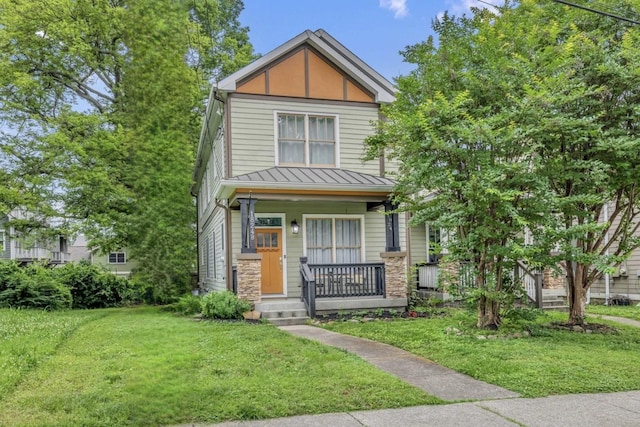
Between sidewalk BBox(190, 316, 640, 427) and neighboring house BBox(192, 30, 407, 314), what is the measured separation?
21.7 feet

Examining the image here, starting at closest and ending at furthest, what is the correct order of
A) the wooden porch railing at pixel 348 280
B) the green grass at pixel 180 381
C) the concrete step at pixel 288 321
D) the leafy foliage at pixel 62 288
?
the green grass at pixel 180 381, the concrete step at pixel 288 321, the wooden porch railing at pixel 348 280, the leafy foliage at pixel 62 288

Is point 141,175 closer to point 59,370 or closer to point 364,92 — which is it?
point 364,92

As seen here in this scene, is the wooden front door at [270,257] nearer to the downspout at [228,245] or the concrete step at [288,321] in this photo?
the downspout at [228,245]

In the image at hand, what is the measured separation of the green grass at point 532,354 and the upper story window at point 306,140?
18.3 feet

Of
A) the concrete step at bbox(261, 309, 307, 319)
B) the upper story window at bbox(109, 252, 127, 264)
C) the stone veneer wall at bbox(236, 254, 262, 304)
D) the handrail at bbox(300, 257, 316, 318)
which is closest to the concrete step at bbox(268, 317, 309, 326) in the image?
the concrete step at bbox(261, 309, 307, 319)

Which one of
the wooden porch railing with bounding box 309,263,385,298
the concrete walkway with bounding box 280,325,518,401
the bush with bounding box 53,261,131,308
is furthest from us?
the bush with bounding box 53,261,131,308

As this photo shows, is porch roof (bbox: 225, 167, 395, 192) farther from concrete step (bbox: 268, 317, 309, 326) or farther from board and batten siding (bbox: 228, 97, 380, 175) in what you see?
concrete step (bbox: 268, 317, 309, 326)

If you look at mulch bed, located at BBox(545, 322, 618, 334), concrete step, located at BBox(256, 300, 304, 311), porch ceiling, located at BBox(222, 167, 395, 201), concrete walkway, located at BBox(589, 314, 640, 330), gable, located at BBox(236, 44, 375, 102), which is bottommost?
concrete walkway, located at BBox(589, 314, 640, 330)

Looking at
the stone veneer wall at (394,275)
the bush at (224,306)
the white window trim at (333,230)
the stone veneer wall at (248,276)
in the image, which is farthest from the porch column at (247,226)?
the stone veneer wall at (394,275)

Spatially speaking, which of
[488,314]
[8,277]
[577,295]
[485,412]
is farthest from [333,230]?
[8,277]

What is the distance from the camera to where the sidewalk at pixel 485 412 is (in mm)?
4066

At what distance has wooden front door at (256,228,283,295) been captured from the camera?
43.0 ft

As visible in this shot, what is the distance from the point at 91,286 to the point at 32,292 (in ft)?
10.1

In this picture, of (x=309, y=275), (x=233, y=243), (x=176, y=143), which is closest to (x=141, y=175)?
(x=176, y=143)
